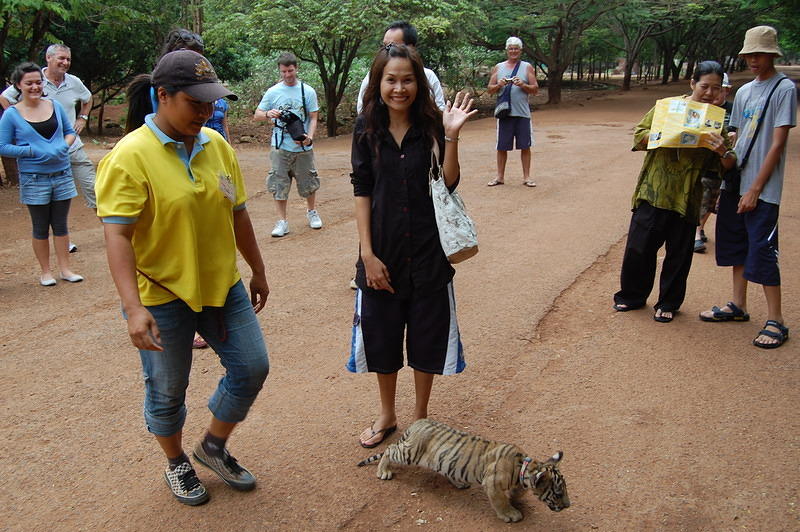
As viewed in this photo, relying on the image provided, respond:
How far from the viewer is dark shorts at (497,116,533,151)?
9391mm

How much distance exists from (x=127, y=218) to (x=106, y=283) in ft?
12.8

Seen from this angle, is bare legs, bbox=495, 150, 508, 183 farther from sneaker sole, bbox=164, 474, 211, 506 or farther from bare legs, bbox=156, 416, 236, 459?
sneaker sole, bbox=164, 474, 211, 506

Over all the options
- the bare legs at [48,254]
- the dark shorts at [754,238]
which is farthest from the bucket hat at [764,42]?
the bare legs at [48,254]

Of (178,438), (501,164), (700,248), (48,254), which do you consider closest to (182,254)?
(178,438)

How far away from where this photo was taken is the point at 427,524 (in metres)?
2.85

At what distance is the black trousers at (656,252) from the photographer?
15.8ft

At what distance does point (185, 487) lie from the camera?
9.71 ft

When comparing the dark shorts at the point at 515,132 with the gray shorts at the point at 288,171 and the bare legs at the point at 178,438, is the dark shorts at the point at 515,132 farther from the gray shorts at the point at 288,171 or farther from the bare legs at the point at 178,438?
the bare legs at the point at 178,438

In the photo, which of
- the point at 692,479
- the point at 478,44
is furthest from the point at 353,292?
the point at 478,44

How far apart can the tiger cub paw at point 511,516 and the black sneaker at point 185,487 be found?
1.28 meters

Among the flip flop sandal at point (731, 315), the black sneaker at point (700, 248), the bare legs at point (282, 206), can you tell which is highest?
the bare legs at point (282, 206)

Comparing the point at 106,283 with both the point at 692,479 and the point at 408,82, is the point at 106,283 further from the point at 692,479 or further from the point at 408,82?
the point at 692,479

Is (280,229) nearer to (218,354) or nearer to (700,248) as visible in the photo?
(700,248)

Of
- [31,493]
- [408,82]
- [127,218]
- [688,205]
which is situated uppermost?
[408,82]
